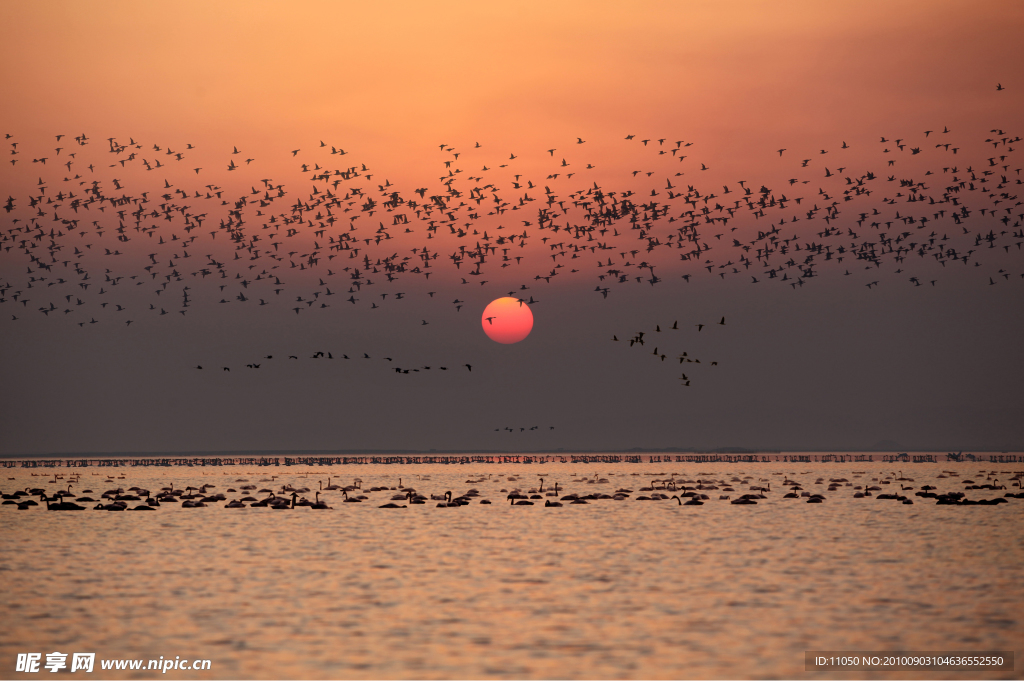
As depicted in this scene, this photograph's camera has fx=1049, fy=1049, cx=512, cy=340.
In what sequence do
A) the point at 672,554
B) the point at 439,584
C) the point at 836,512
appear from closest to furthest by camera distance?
the point at 439,584
the point at 672,554
the point at 836,512

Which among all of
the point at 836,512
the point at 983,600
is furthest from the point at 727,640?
the point at 836,512

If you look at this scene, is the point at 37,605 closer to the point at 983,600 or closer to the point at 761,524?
the point at 983,600

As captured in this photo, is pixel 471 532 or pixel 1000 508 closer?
pixel 471 532

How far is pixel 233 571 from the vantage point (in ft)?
167

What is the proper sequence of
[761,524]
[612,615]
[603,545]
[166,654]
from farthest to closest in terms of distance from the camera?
[761,524]
[603,545]
[612,615]
[166,654]

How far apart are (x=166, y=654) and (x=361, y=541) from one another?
3455 cm

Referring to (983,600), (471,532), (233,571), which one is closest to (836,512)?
(471,532)

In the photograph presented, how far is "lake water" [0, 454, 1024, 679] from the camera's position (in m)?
31.4

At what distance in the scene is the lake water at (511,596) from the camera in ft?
103

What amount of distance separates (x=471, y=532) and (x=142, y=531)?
2360 cm

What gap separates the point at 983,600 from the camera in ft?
132

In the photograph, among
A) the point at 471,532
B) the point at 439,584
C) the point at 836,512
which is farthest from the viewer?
the point at 836,512

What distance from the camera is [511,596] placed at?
139ft

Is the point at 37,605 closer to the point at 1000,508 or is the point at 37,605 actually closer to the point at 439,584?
the point at 439,584
